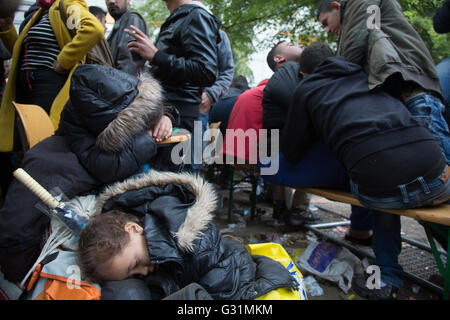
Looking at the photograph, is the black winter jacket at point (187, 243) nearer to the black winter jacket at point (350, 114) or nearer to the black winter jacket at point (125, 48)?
the black winter jacket at point (350, 114)

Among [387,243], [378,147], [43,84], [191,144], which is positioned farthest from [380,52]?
[43,84]

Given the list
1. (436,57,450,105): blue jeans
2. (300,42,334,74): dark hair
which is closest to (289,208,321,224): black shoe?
(300,42,334,74): dark hair

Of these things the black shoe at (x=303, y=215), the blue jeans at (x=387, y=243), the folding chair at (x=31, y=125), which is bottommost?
the black shoe at (x=303, y=215)

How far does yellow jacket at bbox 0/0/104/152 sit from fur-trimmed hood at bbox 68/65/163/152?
0.63 meters

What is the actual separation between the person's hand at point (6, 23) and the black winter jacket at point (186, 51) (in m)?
1.52

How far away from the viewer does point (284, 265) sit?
165 cm

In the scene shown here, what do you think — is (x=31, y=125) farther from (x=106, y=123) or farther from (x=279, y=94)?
(x=279, y=94)

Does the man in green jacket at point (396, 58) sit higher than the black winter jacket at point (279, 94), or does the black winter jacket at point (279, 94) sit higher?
the man in green jacket at point (396, 58)

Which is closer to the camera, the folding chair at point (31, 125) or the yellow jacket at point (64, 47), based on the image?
the folding chair at point (31, 125)

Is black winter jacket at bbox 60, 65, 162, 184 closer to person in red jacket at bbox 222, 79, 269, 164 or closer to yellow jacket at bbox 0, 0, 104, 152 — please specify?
yellow jacket at bbox 0, 0, 104, 152

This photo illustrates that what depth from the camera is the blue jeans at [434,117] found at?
175 cm

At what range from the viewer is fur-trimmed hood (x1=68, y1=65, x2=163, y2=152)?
59.9 inches

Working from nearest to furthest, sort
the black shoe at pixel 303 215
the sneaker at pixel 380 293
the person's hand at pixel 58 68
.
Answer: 1. the sneaker at pixel 380 293
2. the person's hand at pixel 58 68
3. the black shoe at pixel 303 215

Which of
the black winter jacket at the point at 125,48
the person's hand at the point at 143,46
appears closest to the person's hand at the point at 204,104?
the black winter jacket at the point at 125,48
